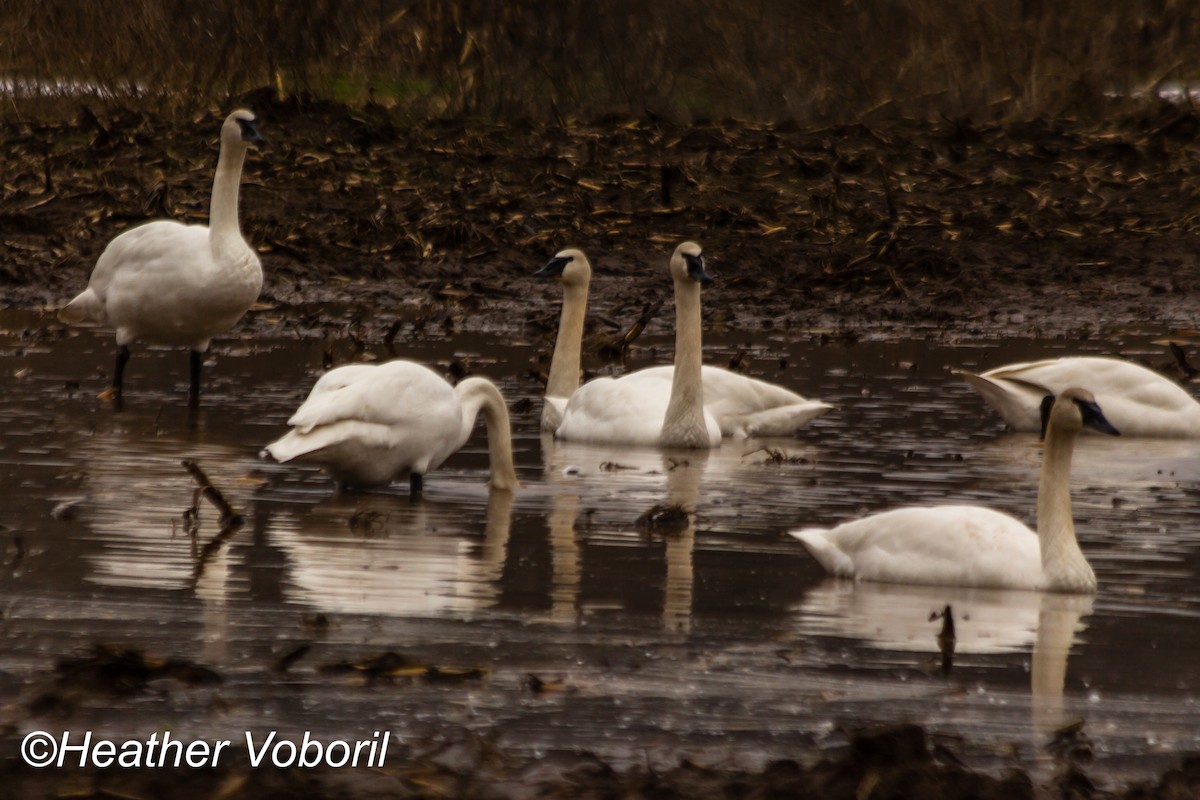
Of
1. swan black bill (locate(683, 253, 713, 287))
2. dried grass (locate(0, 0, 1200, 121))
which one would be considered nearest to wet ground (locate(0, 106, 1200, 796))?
swan black bill (locate(683, 253, 713, 287))

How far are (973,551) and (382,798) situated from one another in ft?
11.3

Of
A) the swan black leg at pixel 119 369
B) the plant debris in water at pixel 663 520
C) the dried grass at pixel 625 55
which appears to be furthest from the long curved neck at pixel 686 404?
the dried grass at pixel 625 55

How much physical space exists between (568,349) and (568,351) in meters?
0.02

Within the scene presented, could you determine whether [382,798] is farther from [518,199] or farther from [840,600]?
[518,199]

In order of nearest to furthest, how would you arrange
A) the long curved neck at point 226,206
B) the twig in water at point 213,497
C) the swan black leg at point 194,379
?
the twig in water at point 213,497 < the swan black leg at point 194,379 < the long curved neck at point 226,206

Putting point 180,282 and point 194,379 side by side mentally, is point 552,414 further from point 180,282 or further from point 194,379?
point 180,282

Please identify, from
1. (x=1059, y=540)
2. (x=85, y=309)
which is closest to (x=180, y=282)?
(x=85, y=309)

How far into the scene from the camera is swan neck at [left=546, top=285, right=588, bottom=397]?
43.3ft

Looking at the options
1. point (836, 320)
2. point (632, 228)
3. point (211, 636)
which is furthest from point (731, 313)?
point (211, 636)

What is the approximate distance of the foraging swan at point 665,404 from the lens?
11867mm

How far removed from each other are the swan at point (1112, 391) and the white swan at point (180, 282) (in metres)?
4.15

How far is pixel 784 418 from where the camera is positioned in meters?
12.2

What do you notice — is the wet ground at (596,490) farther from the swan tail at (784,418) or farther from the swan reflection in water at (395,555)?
the swan tail at (784,418)

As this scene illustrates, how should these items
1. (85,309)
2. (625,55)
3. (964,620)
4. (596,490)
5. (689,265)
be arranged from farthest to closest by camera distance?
1. (625,55)
2. (85,309)
3. (689,265)
4. (596,490)
5. (964,620)
